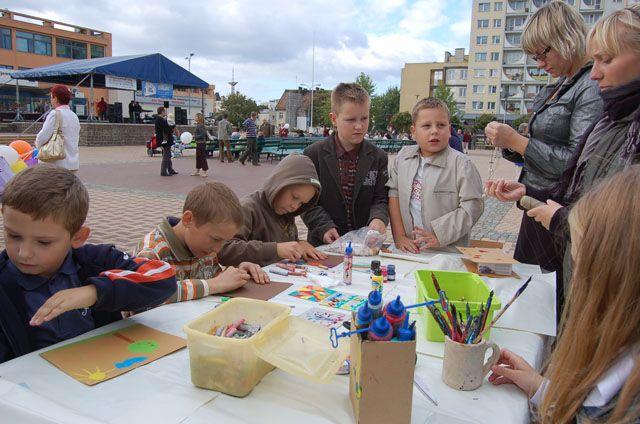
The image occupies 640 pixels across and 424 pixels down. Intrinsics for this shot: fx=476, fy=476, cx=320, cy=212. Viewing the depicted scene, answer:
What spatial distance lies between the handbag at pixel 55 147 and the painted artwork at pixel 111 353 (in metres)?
4.78

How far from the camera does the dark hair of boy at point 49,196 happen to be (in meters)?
1.38

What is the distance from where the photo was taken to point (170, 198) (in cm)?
865

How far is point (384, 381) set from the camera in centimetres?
99

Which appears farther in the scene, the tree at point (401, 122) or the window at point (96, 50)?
the tree at point (401, 122)

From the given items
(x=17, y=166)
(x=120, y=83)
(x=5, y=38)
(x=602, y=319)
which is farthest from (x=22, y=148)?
(x=5, y=38)

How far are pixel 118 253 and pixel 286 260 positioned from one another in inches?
37.6

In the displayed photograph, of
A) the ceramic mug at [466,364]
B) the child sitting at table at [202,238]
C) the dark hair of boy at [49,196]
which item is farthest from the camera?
the child sitting at table at [202,238]

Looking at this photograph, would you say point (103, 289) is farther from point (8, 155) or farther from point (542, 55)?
point (8, 155)

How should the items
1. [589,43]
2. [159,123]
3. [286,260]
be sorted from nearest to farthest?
[589,43] → [286,260] → [159,123]

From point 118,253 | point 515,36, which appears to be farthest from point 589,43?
point 515,36

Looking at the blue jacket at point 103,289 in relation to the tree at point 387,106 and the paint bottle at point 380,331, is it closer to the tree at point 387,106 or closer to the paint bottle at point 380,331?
the paint bottle at point 380,331

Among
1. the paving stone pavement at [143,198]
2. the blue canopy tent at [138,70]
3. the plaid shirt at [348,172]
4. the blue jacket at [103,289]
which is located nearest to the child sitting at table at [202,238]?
the blue jacket at [103,289]

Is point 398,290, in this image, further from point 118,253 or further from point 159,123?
point 159,123

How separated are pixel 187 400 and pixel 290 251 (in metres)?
1.32
